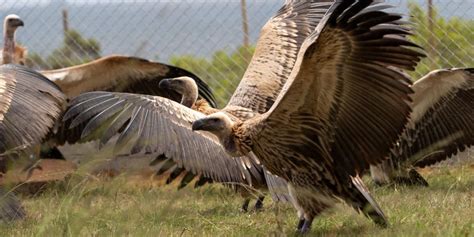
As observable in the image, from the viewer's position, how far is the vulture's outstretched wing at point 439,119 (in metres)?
9.03

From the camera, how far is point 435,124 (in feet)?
30.7

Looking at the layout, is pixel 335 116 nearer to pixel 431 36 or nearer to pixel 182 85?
pixel 182 85

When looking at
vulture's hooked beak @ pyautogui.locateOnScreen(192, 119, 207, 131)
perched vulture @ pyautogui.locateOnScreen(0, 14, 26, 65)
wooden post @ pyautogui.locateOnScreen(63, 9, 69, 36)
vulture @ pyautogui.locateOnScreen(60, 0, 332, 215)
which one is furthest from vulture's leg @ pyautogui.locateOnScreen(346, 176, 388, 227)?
wooden post @ pyautogui.locateOnScreen(63, 9, 69, 36)

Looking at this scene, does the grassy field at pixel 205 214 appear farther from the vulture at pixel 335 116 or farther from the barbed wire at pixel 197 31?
the barbed wire at pixel 197 31

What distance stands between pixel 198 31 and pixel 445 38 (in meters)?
2.32

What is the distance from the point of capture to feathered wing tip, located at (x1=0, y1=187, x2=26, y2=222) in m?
6.63

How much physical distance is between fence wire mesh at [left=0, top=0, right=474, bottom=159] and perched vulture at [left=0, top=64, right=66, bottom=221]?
182cm

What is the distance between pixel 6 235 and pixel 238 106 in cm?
213

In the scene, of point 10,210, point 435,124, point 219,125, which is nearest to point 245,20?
point 435,124

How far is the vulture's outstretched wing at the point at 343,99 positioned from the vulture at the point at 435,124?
9.85 feet

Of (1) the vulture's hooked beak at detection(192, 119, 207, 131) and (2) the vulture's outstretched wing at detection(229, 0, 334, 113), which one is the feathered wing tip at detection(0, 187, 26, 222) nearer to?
(1) the vulture's hooked beak at detection(192, 119, 207, 131)

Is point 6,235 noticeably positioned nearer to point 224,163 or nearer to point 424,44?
point 224,163

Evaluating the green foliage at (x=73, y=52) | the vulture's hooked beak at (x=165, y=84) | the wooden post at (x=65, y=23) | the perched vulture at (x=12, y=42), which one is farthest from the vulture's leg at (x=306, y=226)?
the wooden post at (x=65, y=23)

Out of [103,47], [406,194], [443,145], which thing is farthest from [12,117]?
[103,47]
